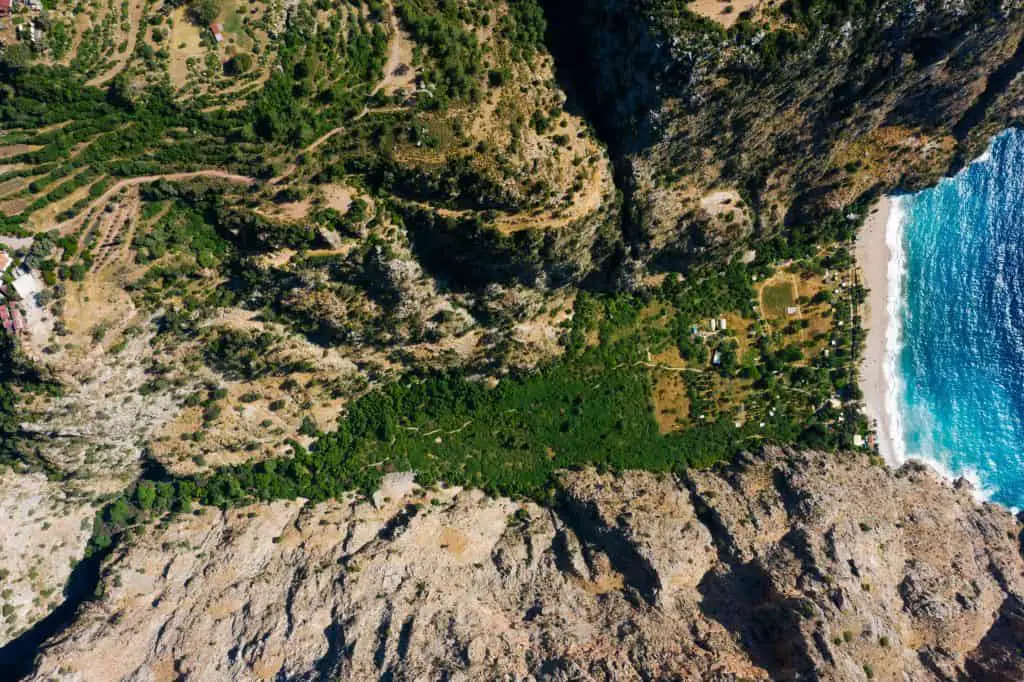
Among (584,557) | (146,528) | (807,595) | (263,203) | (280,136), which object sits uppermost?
(280,136)

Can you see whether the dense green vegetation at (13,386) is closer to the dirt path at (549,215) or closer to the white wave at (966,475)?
the dirt path at (549,215)

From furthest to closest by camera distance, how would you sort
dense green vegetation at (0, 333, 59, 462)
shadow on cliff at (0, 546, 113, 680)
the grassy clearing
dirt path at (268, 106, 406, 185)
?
the grassy clearing → shadow on cliff at (0, 546, 113, 680) → dirt path at (268, 106, 406, 185) → dense green vegetation at (0, 333, 59, 462)

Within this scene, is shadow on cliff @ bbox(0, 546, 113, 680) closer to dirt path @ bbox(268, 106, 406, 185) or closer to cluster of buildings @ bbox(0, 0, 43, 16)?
dirt path @ bbox(268, 106, 406, 185)

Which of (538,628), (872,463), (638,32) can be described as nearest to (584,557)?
(538,628)

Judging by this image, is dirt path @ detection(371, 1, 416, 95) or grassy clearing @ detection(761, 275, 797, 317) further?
grassy clearing @ detection(761, 275, 797, 317)

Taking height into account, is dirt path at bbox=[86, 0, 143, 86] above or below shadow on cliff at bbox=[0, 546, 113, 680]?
above

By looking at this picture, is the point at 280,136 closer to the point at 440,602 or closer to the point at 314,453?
the point at 314,453

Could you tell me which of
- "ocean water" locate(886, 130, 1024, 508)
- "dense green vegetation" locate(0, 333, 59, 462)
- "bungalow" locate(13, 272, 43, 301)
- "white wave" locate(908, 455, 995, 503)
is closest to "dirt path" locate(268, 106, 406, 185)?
"bungalow" locate(13, 272, 43, 301)
